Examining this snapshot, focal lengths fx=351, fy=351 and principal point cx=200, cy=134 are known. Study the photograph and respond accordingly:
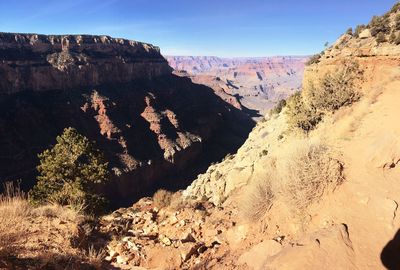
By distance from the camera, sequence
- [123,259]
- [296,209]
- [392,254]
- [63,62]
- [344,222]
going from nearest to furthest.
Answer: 1. [392,254]
2. [344,222]
3. [123,259]
4. [296,209]
5. [63,62]

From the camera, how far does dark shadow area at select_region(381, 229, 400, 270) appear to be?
6.88m

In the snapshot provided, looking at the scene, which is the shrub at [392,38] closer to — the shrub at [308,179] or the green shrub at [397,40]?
the green shrub at [397,40]

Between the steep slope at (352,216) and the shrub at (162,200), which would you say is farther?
the shrub at (162,200)

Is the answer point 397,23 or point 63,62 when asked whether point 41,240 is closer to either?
point 397,23

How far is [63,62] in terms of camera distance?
232 ft

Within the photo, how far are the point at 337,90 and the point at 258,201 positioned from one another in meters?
8.59

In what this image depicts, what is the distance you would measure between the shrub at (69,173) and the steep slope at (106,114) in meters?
31.7

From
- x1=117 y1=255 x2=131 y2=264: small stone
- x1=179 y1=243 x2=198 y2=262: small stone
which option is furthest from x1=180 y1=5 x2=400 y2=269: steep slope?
x1=117 y1=255 x2=131 y2=264: small stone

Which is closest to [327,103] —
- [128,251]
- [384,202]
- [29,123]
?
[384,202]

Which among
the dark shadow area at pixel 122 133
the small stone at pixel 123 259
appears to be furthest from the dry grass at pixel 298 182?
the dark shadow area at pixel 122 133

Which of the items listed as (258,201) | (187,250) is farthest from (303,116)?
(187,250)

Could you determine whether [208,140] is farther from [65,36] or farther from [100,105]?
[65,36]

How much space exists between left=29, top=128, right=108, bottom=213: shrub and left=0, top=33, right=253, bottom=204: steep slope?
31714 mm

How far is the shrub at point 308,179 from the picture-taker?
9.15 m
